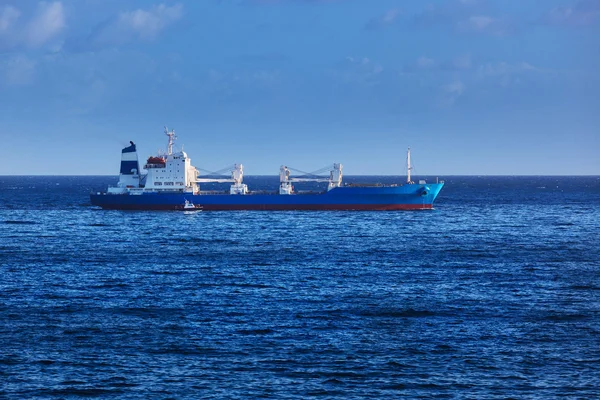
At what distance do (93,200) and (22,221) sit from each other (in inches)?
927

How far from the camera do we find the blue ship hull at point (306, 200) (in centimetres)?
12306

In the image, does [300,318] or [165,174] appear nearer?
[300,318]

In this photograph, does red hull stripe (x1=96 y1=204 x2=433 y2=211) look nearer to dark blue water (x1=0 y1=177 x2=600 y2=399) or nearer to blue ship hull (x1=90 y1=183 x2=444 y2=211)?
blue ship hull (x1=90 y1=183 x2=444 y2=211)

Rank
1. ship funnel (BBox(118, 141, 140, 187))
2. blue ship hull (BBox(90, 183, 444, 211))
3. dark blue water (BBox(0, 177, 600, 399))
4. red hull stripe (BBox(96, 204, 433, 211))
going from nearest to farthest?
1. dark blue water (BBox(0, 177, 600, 399))
2. blue ship hull (BBox(90, 183, 444, 211))
3. red hull stripe (BBox(96, 204, 433, 211))
4. ship funnel (BBox(118, 141, 140, 187))

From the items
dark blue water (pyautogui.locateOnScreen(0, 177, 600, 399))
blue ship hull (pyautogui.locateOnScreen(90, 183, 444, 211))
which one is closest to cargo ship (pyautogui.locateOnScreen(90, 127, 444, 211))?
blue ship hull (pyautogui.locateOnScreen(90, 183, 444, 211))

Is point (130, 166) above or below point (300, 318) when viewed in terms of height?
above

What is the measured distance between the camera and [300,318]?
41.6 meters

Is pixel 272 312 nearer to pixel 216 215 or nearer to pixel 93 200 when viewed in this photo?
pixel 216 215

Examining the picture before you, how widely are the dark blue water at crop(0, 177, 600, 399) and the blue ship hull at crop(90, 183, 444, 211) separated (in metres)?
41.0

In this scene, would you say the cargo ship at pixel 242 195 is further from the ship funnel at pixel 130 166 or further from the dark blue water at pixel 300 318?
the dark blue water at pixel 300 318

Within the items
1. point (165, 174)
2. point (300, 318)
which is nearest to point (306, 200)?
point (165, 174)

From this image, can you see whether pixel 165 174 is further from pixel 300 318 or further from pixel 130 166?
pixel 300 318

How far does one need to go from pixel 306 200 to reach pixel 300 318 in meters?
82.2

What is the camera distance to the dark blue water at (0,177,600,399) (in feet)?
102
